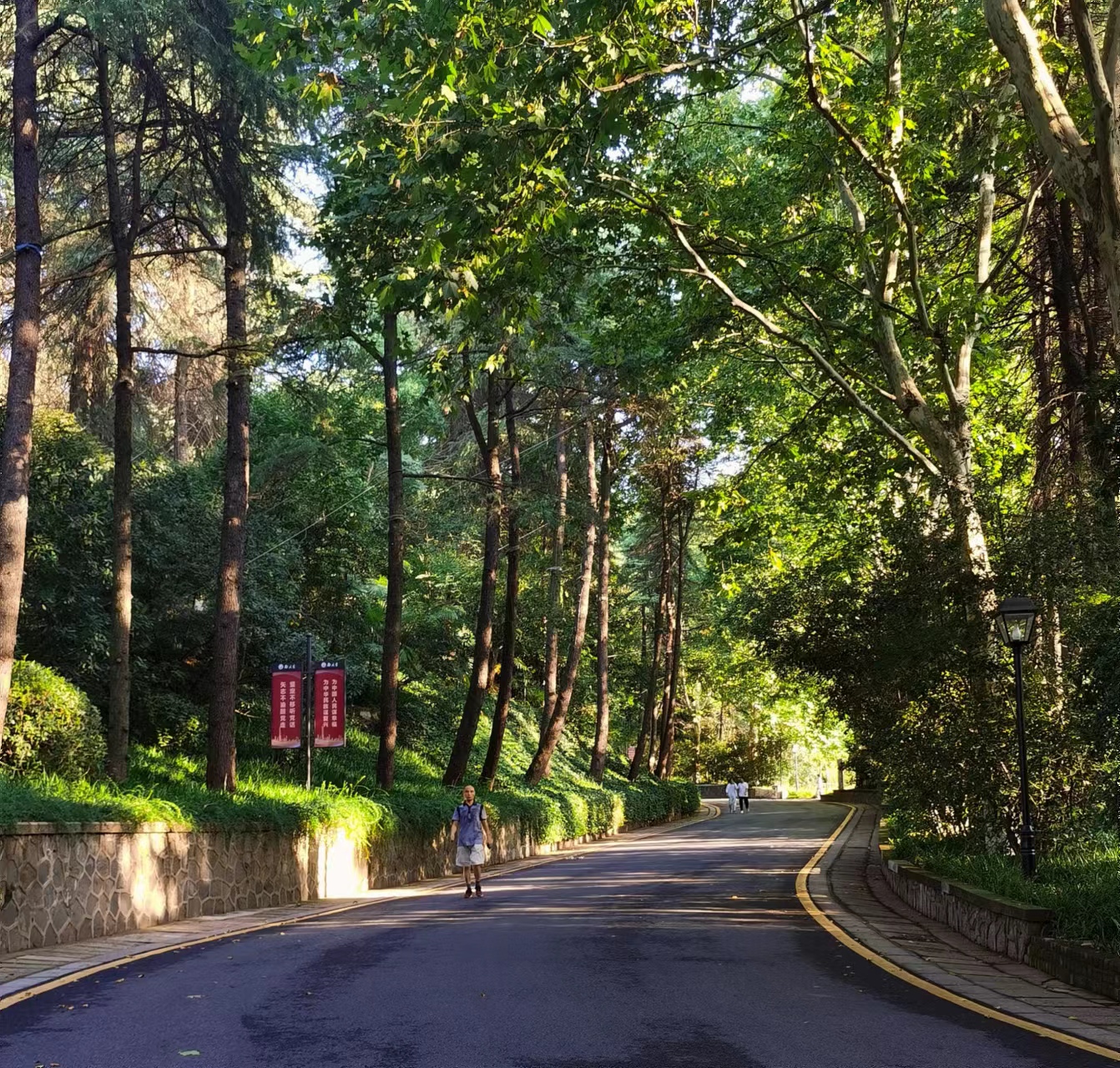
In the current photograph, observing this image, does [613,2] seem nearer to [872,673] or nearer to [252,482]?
[872,673]

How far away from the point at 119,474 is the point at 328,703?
575 centimetres

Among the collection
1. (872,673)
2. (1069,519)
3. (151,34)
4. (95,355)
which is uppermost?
(151,34)

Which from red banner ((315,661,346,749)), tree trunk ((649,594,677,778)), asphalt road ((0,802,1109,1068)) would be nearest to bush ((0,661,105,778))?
asphalt road ((0,802,1109,1068))

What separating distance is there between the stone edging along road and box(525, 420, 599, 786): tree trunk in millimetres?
12772

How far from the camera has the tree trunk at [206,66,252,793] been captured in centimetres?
1777

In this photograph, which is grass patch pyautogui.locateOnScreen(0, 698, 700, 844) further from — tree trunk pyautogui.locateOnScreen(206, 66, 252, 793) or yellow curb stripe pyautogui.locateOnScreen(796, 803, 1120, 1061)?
yellow curb stripe pyautogui.locateOnScreen(796, 803, 1120, 1061)

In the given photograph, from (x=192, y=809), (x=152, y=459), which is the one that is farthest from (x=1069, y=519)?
(x=152, y=459)

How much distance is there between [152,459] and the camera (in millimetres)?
21984

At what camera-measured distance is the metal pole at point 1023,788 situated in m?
12.1

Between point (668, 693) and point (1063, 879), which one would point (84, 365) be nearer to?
point (1063, 879)

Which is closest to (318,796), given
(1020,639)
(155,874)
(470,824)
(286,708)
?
(286,708)

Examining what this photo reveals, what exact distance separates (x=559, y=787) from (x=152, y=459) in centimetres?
1629

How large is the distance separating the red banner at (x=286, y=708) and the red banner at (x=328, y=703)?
→ 1.18 ft

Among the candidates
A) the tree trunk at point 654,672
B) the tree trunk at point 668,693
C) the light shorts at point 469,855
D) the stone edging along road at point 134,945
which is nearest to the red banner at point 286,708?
the stone edging along road at point 134,945
